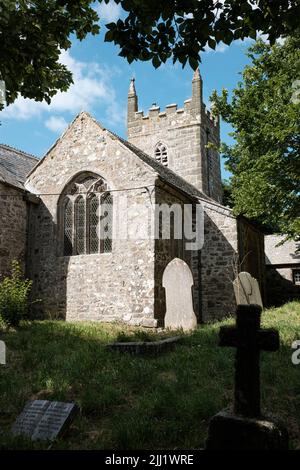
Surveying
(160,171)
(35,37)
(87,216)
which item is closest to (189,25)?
(35,37)

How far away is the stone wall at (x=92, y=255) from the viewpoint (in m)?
12.3

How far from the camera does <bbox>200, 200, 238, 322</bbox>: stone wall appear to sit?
1488 centimetres

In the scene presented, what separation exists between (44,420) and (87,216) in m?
9.83

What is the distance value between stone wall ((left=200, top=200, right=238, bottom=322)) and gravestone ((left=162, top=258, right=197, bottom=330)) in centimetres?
373

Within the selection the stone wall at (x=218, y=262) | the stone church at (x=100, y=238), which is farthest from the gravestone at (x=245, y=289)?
the stone wall at (x=218, y=262)

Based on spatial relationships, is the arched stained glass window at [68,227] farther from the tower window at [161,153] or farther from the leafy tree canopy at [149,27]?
the tower window at [161,153]

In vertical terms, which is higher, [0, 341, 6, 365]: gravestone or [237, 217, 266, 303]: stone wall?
[237, 217, 266, 303]: stone wall

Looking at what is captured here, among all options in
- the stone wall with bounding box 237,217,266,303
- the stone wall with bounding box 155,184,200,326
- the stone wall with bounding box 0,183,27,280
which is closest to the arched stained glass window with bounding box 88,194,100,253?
the stone wall with bounding box 155,184,200,326

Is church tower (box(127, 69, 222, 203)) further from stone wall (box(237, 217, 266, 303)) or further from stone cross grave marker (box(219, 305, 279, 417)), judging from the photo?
stone cross grave marker (box(219, 305, 279, 417))

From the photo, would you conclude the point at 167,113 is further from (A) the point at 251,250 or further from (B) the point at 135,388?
(B) the point at 135,388

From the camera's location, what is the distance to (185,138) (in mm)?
26031

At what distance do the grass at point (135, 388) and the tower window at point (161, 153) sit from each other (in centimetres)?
1909

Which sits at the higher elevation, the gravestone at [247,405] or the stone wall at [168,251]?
the stone wall at [168,251]
